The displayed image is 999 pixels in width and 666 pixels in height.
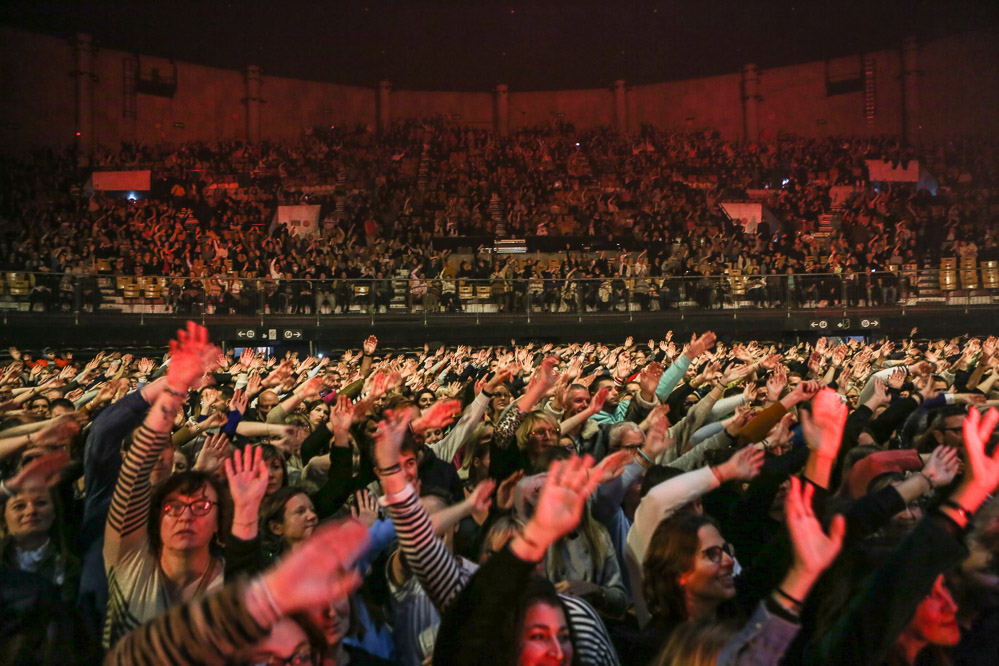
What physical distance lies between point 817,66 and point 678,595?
32784 millimetres

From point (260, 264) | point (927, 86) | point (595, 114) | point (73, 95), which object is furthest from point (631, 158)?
point (73, 95)

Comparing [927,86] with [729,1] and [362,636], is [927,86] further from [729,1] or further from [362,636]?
[362,636]

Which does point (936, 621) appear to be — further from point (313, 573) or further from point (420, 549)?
point (313, 573)

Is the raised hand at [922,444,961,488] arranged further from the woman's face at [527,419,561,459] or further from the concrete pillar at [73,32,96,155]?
the concrete pillar at [73,32,96,155]

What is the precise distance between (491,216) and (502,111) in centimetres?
825

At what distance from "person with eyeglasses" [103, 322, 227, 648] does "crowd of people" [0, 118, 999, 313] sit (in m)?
13.9

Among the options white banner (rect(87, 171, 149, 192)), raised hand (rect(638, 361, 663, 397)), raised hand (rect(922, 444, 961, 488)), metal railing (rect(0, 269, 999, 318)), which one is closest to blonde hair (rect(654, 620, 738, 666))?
raised hand (rect(922, 444, 961, 488))

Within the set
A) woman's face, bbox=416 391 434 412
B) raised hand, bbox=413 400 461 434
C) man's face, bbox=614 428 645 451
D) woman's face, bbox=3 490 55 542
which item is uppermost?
raised hand, bbox=413 400 461 434

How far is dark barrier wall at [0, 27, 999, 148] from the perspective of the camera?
27.3 metres

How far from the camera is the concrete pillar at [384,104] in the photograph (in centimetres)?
3247

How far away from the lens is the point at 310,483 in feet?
14.1

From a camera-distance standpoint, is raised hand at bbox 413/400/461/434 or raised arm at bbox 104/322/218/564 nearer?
raised arm at bbox 104/322/218/564

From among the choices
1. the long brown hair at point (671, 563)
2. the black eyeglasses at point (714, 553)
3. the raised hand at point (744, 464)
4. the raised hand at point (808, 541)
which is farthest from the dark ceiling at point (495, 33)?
the raised hand at point (808, 541)

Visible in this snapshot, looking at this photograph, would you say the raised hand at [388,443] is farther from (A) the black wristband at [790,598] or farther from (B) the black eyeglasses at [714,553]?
(A) the black wristband at [790,598]
